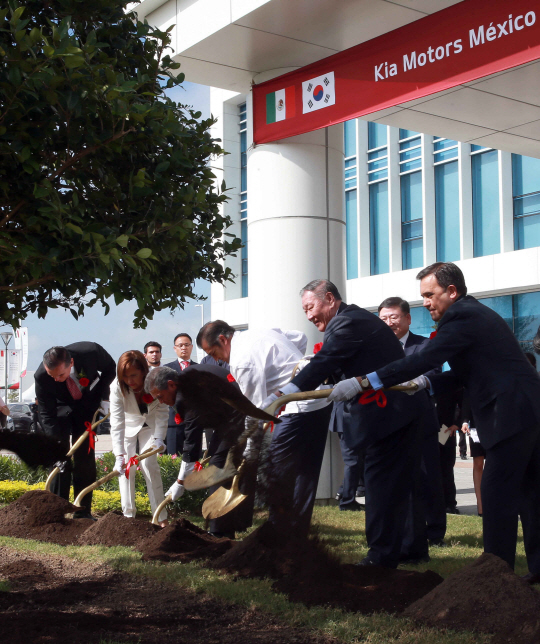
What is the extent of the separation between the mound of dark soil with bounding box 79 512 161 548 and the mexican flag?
16.7 feet

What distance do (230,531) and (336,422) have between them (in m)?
2.46

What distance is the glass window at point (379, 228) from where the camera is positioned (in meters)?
→ 26.2

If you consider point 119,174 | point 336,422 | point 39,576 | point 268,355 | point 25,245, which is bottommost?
point 39,576

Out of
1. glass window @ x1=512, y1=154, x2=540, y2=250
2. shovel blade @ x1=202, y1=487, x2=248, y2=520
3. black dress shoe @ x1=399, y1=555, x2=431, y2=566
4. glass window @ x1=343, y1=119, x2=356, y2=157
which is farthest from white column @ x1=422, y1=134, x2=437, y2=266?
shovel blade @ x1=202, y1=487, x2=248, y2=520

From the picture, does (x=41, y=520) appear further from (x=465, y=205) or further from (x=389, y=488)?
(x=465, y=205)

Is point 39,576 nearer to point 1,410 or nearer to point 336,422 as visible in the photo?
point 1,410

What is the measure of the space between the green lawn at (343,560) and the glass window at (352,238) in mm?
19927

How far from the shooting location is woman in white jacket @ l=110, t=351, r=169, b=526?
6766 millimetres

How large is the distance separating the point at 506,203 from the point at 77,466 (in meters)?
17.9

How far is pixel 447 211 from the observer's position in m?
24.1

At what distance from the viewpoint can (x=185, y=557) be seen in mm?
5398

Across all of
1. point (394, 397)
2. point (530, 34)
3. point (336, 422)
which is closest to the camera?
point (394, 397)

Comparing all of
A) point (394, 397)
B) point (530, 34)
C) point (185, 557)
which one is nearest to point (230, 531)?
point (185, 557)

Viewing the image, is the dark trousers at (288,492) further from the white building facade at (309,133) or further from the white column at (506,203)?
the white column at (506,203)
